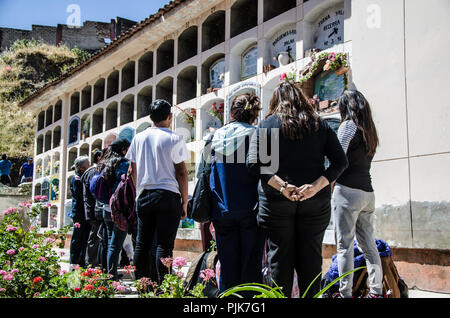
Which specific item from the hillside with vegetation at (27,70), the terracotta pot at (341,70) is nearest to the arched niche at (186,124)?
the terracotta pot at (341,70)

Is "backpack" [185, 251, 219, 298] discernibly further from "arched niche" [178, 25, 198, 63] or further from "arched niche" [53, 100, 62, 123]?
"arched niche" [53, 100, 62, 123]

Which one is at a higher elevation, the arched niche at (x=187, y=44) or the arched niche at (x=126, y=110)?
the arched niche at (x=187, y=44)

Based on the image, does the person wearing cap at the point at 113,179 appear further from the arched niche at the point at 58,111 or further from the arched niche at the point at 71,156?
the arched niche at the point at 58,111

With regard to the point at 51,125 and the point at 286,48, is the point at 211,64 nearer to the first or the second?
the point at 286,48

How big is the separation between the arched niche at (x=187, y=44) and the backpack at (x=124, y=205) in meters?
4.90

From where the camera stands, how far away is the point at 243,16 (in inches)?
252

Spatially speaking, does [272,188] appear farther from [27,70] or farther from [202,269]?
[27,70]

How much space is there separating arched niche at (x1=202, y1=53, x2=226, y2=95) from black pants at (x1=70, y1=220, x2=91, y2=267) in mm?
3305

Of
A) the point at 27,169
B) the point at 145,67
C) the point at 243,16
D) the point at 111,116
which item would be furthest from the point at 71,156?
the point at 243,16

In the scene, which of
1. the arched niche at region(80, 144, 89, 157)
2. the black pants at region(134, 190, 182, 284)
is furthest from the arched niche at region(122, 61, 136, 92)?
the black pants at region(134, 190, 182, 284)

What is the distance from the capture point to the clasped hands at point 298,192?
5.82 feet

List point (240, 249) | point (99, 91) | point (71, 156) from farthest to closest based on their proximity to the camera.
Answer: point (71, 156) → point (99, 91) → point (240, 249)

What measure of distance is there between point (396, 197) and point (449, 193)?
0.46 m

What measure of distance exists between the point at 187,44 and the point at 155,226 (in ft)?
18.4
